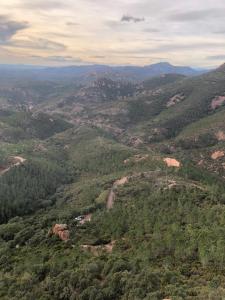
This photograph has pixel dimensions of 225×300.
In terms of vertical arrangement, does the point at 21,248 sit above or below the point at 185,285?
below

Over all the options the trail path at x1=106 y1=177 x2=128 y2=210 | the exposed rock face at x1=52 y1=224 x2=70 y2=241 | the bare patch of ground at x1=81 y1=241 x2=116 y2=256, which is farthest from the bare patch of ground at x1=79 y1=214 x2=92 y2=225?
the bare patch of ground at x1=81 y1=241 x2=116 y2=256

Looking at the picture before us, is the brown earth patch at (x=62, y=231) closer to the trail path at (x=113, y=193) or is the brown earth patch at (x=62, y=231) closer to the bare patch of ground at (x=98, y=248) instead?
the bare patch of ground at (x=98, y=248)

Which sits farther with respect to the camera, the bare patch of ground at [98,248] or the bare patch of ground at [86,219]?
the bare patch of ground at [86,219]

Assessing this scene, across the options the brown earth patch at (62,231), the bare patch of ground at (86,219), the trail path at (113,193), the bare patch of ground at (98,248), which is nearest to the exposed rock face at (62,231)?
the brown earth patch at (62,231)

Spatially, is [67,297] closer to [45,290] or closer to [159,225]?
[45,290]

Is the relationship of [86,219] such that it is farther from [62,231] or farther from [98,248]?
[98,248]

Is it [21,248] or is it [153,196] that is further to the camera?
[153,196]

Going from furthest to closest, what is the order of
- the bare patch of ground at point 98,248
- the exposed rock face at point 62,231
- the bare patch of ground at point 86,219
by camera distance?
the bare patch of ground at point 86,219 < the exposed rock face at point 62,231 < the bare patch of ground at point 98,248

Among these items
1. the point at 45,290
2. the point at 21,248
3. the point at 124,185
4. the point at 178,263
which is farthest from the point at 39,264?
the point at 124,185

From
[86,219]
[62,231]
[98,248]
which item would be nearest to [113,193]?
[86,219]

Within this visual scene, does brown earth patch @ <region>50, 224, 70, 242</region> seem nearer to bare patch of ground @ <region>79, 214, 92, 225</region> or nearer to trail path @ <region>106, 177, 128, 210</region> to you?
bare patch of ground @ <region>79, 214, 92, 225</region>
